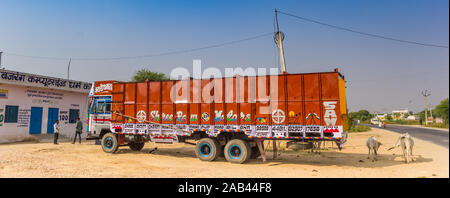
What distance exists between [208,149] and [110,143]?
5.13m

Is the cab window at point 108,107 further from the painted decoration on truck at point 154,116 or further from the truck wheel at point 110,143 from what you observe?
the painted decoration on truck at point 154,116

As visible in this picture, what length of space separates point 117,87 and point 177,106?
3.37 meters

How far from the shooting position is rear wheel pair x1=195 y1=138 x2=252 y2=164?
1022 cm

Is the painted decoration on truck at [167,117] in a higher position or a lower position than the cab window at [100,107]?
lower

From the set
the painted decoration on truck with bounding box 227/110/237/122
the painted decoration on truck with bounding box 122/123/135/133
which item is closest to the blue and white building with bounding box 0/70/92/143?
the painted decoration on truck with bounding box 122/123/135/133

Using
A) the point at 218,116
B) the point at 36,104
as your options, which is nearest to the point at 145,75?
the point at 36,104

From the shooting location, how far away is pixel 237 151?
10422mm

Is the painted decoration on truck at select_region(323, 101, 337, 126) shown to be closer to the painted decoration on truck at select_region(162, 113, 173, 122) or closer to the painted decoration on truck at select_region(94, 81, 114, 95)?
the painted decoration on truck at select_region(162, 113, 173, 122)

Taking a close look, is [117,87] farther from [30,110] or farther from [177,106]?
[30,110]

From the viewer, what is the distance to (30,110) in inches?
736

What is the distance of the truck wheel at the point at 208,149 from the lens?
10.7 metres

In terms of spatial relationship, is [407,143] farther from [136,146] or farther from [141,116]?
[136,146]

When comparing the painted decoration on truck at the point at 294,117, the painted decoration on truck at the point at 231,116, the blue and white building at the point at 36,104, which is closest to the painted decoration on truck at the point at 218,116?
the painted decoration on truck at the point at 231,116

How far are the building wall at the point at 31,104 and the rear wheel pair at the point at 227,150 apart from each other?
45.7 feet
